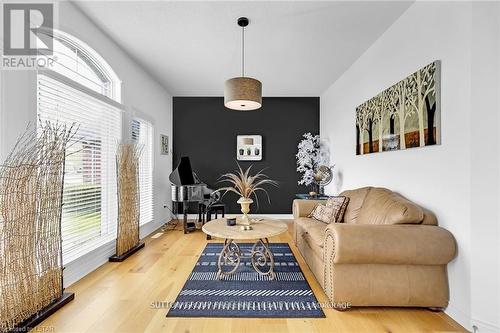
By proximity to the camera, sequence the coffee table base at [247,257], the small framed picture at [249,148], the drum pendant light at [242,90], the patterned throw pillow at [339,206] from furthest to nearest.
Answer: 1. the small framed picture at [249,148]
2. the patterned throw pillow at [339,206]
3. the drum pendant light at [242,90]
4. the coffee table base at [247,257]

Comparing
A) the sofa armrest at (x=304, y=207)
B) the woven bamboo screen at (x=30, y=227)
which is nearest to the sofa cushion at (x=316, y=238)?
the sofa armrest at (x=304, y=207)

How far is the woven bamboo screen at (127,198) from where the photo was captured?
134 inches

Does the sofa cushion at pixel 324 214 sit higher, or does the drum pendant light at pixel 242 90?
the drum pendant light at pixel 242 90

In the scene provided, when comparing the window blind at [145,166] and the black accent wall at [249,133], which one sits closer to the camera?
the window blind at [145,166]

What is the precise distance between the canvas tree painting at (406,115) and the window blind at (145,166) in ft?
12.1

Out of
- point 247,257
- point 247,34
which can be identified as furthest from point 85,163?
point 247,34

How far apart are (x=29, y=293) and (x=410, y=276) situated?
3.09 metres

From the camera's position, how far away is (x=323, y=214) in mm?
3484

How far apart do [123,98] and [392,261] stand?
3.93 meters

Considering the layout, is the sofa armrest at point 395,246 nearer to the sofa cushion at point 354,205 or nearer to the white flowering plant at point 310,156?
the sofa cushion at point 354,205

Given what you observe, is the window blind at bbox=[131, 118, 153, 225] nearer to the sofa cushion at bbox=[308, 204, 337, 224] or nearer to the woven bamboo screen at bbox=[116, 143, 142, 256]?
the woven bamboo screen at bbox=[116, 143, 142, 256]

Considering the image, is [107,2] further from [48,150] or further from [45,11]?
[48,150]

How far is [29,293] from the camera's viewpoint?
1.98 meters

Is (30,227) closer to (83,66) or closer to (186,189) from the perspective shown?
(83,66)
